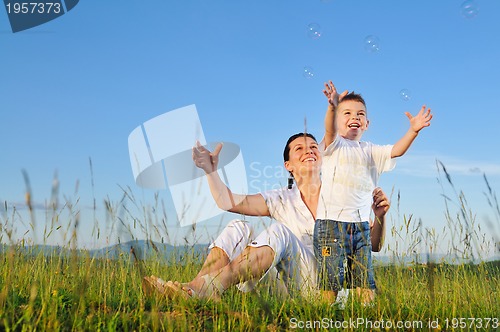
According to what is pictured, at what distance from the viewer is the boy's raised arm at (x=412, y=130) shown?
468 cm

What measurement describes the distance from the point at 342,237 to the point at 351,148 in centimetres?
98

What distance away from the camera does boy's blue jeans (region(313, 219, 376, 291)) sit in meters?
4.28

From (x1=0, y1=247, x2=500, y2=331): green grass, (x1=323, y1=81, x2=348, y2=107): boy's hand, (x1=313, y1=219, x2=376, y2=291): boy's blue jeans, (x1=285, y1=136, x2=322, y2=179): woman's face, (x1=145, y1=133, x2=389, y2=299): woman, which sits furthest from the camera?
(x1=285, y1=136, x2=322, y2=179): woman's face

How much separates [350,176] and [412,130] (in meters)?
0.74

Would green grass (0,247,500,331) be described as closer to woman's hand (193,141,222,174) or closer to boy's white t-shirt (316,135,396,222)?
boy's white t-shirt (316,135,396,222)

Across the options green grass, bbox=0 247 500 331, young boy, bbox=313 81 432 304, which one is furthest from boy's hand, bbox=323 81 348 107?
green grass, bbox=0 247 500 331

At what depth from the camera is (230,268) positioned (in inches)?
147

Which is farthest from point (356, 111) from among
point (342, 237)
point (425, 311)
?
point (425, 311)

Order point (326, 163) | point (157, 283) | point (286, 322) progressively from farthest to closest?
1. point (326, 163)
2. point (157, 283)
3. point (286, 322)

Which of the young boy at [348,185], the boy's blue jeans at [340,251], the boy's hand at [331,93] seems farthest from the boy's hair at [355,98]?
the boy's blue jeans at [340,251]

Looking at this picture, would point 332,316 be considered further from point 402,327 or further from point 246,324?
point 246,324

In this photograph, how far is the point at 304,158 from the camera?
16.4 ft

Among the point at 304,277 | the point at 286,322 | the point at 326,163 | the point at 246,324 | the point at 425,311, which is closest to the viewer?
the point at 246,324

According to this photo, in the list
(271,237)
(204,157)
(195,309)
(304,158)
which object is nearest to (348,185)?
(304,158)
